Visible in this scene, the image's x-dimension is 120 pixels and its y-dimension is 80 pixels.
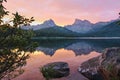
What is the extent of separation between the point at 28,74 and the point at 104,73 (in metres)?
16.1

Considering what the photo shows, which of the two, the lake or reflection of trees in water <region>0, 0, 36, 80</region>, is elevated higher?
reflection of trees in water <region>0, 0, 36, 80</region>

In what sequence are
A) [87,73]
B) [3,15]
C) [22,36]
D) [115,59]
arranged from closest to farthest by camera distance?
[3,15]
[22,36]
[115,59]
[87,73]

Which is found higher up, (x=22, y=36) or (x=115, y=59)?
(x=22, y=36)

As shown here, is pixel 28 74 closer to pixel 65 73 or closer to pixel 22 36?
pixel 65 73

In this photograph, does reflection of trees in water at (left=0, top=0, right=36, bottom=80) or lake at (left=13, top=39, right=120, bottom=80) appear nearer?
reflection of trees in water at (left=0, top=0, right=36, bottom=80)

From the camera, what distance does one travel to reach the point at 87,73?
3169cm

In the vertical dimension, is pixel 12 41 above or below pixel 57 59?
above

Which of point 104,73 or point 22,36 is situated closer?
point 22,36

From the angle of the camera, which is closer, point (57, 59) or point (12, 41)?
point (12, 41)

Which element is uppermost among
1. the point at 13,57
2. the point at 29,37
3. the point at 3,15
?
the point at 3,15

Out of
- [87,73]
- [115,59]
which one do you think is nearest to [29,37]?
[115,59]

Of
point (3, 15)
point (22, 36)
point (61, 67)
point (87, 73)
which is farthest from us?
point (61, 67)

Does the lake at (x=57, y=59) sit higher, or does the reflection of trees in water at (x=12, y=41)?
the reflection of trees in water at (x=12, y=41)

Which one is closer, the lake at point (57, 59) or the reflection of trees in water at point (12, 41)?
the reflection of trees in water at point (12, 41)
